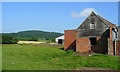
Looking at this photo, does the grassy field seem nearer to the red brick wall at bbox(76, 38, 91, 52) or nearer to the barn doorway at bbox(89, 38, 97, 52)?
the barn doorway at bbox(89, 38, 97, 52)

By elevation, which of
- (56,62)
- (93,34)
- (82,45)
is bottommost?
(56,62)

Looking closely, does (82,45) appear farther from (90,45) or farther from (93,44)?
(93,44)

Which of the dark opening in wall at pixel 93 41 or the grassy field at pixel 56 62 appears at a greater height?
the dark opening in wall at pixel 93 41

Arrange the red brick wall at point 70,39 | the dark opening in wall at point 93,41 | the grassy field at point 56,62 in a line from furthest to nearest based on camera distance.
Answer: the red brick wall at point 70,39 → the dark opening in wall at point 93,41 → the grassy field at point 56,62

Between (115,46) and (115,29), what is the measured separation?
9.20ft

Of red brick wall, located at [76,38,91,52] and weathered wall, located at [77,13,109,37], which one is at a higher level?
weathered wall, located at [77,13,109,37]

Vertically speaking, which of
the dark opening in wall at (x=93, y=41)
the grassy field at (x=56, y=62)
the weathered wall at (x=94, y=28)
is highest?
the weathered wall at (x=94, y=28)

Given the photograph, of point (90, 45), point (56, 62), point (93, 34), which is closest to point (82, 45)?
point (90, 45)

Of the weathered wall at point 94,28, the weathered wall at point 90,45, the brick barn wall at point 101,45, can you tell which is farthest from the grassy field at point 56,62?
the weathered wall at point 94,28

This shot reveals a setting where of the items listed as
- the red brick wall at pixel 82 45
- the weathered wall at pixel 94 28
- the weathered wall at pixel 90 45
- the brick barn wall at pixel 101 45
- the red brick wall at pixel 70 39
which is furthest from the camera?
the red brick wall at pixel 70 39

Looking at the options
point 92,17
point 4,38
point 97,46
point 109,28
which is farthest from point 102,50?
point 4,38

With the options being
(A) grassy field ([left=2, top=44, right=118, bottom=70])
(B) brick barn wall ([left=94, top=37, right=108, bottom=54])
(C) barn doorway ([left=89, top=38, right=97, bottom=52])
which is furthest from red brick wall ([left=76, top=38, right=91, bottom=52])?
(A) grassy field ([left=2, top=44, right=118, bottom=70])

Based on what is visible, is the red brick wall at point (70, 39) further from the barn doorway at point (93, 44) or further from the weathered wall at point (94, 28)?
the barn doorway at point (93, 44)

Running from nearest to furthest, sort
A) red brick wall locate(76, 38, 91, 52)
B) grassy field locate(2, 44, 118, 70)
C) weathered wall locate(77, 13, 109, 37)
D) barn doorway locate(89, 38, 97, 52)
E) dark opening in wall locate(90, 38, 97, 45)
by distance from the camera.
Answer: grassy field locate(2, 44, 118, 70) < barn doorway locate(89, 38, 97, 52) < weathered wall locate(77, 13, 109, 37) < red brick wall locate(76, 38, 91, 52) < dark opening in wall locate(90, 38, 97, 45)
